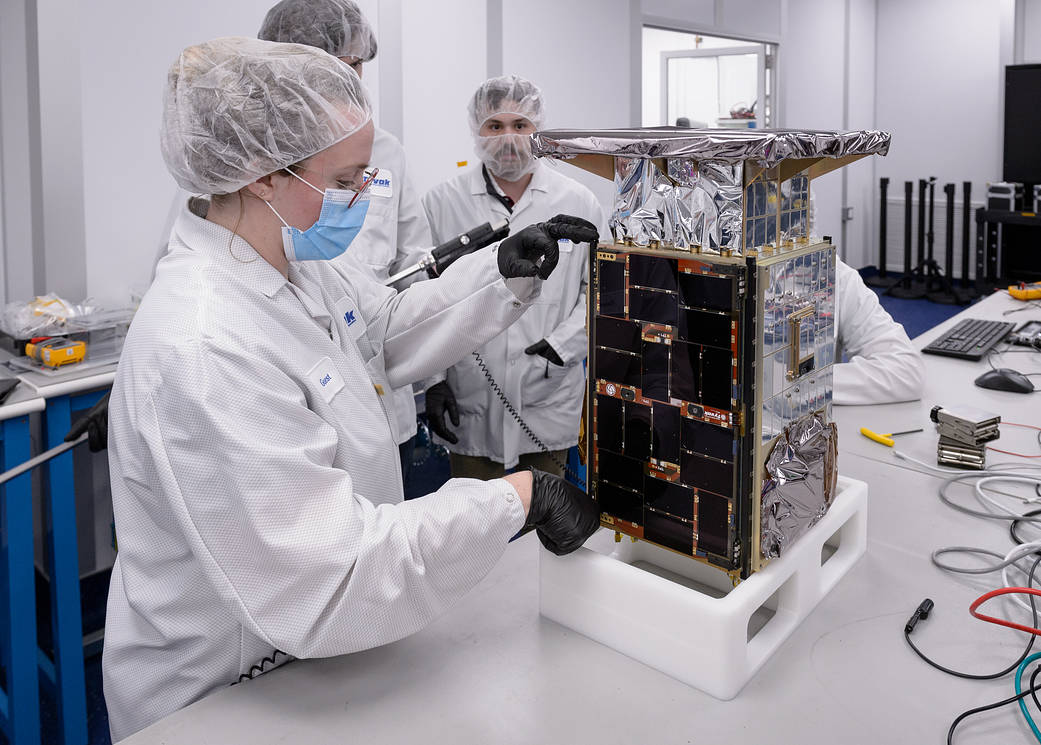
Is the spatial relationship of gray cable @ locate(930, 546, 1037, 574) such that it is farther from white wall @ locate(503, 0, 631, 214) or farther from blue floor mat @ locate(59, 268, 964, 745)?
white wall @ locate(503, 0, 631, 214)

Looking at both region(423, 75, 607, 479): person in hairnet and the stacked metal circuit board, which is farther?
region(423, 75, 607, 479): person in hairnet

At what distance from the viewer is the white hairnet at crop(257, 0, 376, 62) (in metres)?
2.01

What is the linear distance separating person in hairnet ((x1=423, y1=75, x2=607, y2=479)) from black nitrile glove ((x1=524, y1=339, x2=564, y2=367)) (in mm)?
20

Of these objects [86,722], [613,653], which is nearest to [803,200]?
[613,653]

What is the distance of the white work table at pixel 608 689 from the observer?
0.92m

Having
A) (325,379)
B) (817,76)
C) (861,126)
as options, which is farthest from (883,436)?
(861,126)

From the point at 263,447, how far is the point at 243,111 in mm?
439

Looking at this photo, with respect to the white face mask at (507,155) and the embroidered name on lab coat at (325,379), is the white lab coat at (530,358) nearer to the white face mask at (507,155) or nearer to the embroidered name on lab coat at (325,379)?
the white face mask at (507,155)

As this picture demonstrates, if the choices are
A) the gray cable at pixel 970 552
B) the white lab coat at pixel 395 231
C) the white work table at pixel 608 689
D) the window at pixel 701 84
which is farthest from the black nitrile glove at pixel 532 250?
the window at pixel 701 84

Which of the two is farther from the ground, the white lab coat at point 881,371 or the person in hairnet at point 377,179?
the person in hairnet at point 377,179

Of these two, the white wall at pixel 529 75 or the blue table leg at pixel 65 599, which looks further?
the white wall at pixel 529 75

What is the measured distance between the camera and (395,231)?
2338mm

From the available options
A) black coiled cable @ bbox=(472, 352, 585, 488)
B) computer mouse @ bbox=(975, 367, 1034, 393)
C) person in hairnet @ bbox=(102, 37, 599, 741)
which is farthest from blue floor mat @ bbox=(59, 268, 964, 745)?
computer mouse @ bbox=(975, 367, 1034, 393)

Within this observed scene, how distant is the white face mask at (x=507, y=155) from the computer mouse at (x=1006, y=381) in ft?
4.46
